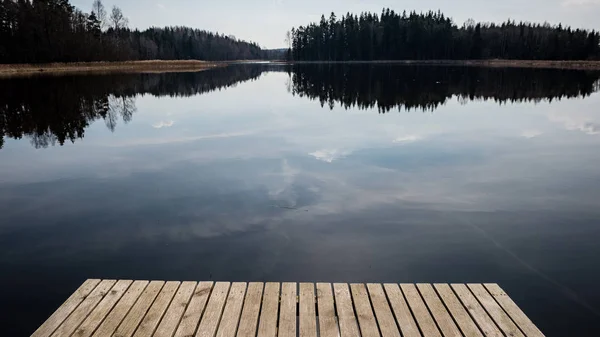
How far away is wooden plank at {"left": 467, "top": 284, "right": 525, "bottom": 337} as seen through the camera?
4.91m

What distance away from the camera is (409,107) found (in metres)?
31.4

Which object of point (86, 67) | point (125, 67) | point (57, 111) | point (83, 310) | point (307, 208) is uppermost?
point (125, 67)

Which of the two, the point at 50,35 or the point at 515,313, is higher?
the point at 50,35

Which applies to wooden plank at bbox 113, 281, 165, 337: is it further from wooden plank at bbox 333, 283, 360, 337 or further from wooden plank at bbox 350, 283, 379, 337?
wooden plank at bbox 350, 283, 379, 337

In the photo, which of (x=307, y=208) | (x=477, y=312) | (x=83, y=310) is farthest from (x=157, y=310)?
(x=307, y=208)

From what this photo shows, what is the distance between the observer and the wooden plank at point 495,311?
4906 mm

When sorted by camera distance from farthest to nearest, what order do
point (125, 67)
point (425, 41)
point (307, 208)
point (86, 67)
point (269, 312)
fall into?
point (425, 41)
point (125, 67)
point (86, 67)
point (307, 208)
point (269, 312)

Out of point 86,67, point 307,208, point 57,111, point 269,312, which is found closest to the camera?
point 269,312

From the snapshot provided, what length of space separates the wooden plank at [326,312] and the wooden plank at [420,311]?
3.49ft

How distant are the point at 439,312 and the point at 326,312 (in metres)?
1.50

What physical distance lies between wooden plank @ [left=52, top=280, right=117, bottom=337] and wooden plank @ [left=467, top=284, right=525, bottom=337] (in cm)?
533

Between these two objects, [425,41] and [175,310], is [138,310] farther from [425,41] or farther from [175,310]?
[425,41]

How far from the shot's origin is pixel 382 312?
523 cm

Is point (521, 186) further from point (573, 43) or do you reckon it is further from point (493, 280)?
point (573, 43)
